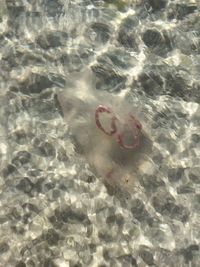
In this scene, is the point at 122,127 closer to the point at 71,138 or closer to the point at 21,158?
the point at 71,138

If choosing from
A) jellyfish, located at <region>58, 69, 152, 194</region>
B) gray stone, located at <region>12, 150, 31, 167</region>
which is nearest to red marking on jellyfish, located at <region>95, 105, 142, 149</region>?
jellyfish, located at <region>58, 69, 152, 194</region>

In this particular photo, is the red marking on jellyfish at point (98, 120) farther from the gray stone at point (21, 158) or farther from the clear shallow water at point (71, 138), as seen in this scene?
the gray stone at point (21, 158)

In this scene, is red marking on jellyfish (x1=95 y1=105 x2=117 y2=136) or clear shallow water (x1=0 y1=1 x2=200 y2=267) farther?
red marking on jellyfish (x1=95 y1=105 x2=117 y2=136)

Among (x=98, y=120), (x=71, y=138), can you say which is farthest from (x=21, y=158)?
(x=98, y=120)

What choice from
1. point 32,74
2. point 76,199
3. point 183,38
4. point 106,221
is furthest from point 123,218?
point 183,38

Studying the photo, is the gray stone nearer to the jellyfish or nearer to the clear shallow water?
the clear shallow water

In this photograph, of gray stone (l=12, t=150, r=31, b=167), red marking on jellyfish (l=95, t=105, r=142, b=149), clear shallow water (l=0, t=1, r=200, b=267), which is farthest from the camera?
red marking on jellyfish (l=95, t=105, r=142, b=149)

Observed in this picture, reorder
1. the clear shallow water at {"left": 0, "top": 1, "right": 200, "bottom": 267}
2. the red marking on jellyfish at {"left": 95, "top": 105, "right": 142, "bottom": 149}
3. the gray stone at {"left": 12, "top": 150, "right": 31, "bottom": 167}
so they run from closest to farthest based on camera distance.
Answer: the clear shallow water at {"left": 0, "top": 1, "right": 200, "bottom": 267} < the gray stone at {"left": 12, "top": 150, "right": 31, "bottom": 167} < the red marking on jellyfish at {"left": 95, "top": 105, "right": 142, "bottom": 149}
